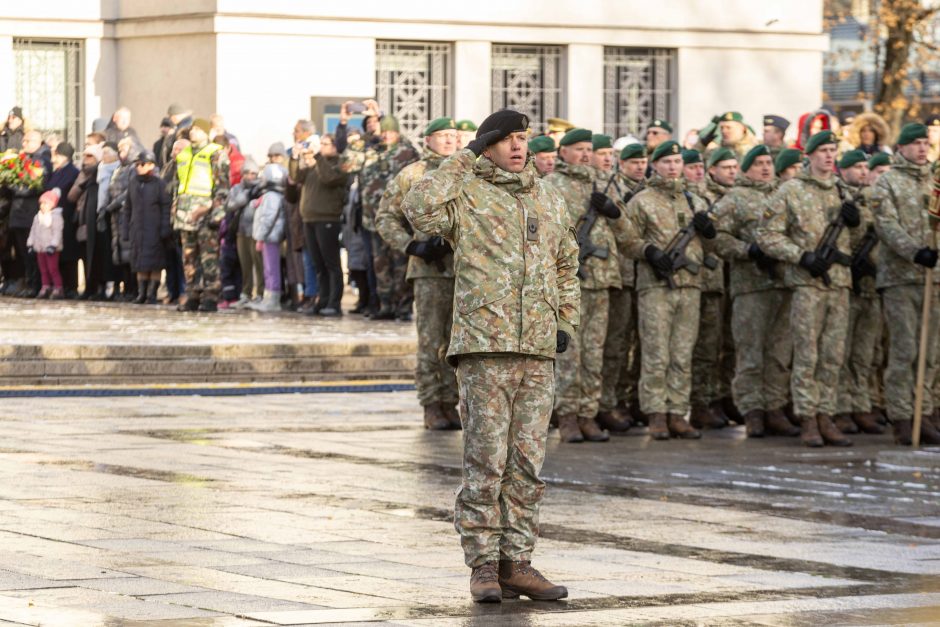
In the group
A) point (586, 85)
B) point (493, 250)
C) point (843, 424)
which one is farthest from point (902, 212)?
point (586, 85)

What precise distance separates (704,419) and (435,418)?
83.6 inches

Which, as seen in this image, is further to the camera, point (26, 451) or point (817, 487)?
point (26, 451)

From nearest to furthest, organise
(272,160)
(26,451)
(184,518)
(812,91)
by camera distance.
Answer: (184,518)
(26,451)
(272,160)
(812,91)

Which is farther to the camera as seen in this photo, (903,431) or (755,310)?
(755,310)

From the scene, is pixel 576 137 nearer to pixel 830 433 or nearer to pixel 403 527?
pixel 830 433

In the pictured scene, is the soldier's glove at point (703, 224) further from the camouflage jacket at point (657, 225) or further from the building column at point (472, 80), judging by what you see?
the building column at point (472, 80)

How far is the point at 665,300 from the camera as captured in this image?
619 inches

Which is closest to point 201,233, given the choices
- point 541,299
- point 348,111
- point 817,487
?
point 348,111

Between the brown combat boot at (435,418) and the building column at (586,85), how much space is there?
61.7 feet

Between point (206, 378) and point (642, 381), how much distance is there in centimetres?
525

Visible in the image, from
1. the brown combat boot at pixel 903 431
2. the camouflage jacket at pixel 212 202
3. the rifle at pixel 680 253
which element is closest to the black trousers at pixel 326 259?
the camouflage jacket at pixel 212 202

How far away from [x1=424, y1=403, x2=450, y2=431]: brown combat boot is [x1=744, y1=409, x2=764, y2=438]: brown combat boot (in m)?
2.16

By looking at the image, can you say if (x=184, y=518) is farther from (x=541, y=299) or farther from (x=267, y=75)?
(x=267, y=75)

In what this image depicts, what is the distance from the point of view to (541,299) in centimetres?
908
